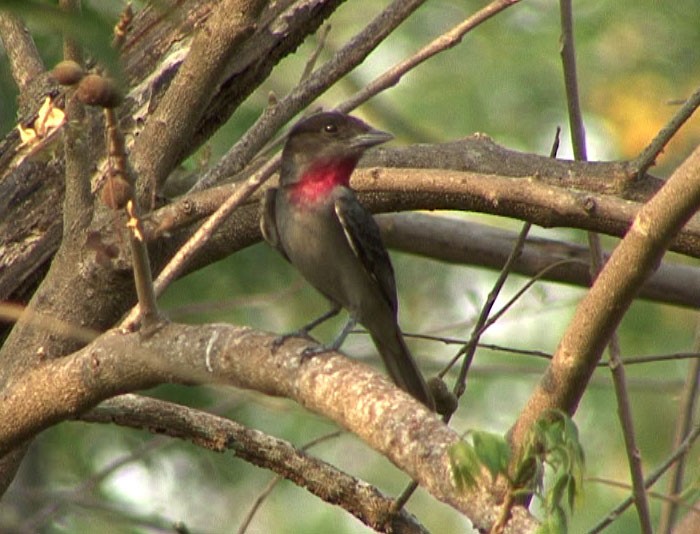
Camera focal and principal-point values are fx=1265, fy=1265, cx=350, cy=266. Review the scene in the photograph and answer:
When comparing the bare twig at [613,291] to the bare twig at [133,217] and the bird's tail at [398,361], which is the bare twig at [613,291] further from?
the bird's tail at [398,361]

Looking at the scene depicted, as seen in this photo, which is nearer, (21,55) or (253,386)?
(253,386)

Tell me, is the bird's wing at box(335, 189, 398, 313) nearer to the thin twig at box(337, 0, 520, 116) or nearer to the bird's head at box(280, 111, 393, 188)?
the bird's head at box(280, 111, 393, 188)

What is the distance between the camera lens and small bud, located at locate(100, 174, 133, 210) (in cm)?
305

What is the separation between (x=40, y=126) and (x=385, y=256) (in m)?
2.40

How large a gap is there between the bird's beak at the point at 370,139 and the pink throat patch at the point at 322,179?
9 cm

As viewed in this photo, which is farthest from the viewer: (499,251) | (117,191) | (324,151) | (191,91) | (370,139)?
(499,251)

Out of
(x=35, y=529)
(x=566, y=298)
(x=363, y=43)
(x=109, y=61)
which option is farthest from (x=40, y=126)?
(x=566, y=298)

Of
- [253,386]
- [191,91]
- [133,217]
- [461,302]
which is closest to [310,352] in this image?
[253,386]

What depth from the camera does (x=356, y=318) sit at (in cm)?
539

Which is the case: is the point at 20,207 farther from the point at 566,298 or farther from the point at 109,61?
the point at 566,298

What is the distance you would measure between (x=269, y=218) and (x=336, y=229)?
1.14 ft

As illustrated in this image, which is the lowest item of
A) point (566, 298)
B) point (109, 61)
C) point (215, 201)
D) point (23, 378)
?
point (109, 61)

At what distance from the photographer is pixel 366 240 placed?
529 cm

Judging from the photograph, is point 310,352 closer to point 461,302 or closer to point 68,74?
→ point 68,74
